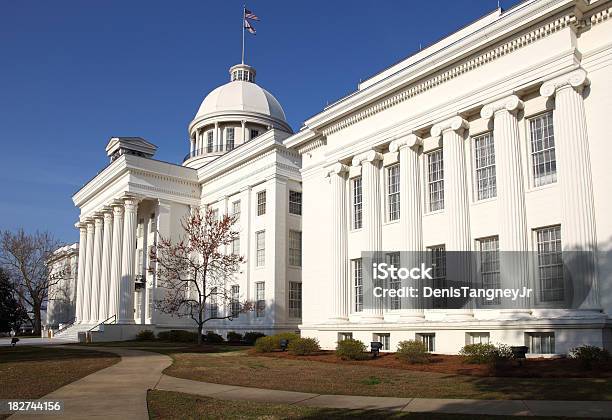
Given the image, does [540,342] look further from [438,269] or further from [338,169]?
[338,169]

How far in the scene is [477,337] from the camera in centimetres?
2225

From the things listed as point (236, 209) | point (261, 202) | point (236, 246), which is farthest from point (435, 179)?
point (236, 209)

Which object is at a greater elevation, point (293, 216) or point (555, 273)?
point (293, 216)

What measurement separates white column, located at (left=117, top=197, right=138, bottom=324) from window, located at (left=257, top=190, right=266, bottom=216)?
35.5 feet

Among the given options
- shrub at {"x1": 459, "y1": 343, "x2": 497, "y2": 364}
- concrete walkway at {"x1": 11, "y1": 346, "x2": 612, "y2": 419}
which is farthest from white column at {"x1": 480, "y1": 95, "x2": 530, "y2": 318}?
concrete walkway at {"x1": 11, "y1": 346, "x2": 612, "y2": 419}

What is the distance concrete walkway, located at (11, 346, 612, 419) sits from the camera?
1039cm

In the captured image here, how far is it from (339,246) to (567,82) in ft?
44.2

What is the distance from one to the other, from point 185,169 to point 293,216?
12389 mm

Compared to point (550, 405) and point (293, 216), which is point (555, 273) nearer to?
point (550, 405)

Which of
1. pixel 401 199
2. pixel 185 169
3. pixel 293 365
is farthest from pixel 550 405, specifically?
pixel 185 169

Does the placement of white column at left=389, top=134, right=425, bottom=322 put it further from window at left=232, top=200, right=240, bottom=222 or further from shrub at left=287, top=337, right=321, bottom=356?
window at left=232, top=200, right=240, bottom=222

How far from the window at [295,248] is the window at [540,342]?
22.5m

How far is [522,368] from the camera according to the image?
16.8 m

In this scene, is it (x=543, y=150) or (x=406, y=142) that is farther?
(x=406, y=142)
